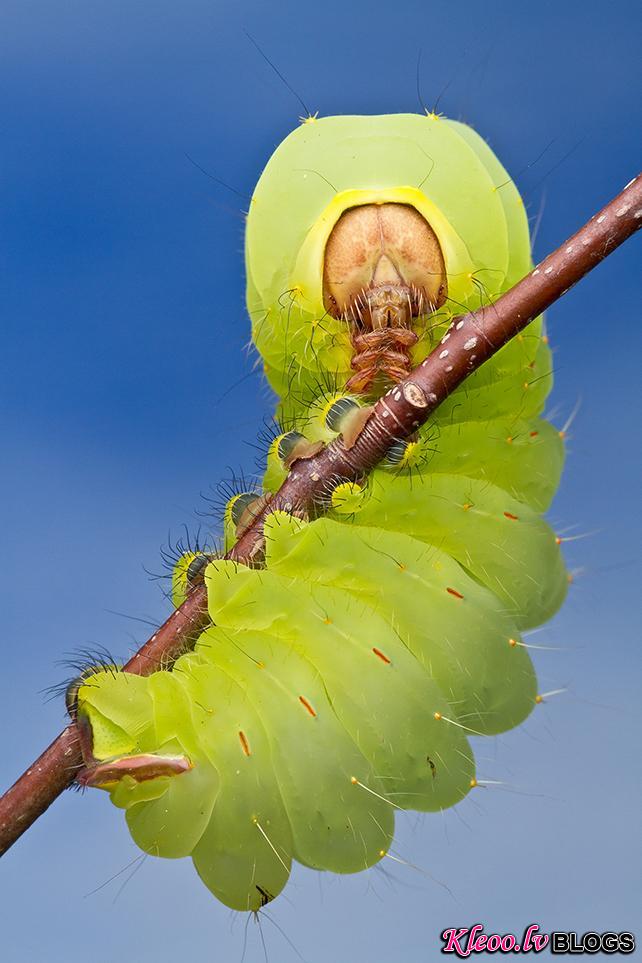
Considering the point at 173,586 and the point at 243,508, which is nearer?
the point at 243,508

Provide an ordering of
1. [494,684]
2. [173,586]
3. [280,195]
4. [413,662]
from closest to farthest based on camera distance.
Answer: [413,662]
[494,684]
[280,195]
[173,586]

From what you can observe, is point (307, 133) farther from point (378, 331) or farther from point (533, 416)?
point (533, 416)

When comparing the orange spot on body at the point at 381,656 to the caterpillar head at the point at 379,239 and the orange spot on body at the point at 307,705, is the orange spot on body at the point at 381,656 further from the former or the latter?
the caterpillar head at the point at 379,239

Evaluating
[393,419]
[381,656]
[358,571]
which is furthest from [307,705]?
[393,419]

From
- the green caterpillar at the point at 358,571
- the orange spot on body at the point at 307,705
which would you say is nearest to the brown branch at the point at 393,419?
the green caterpillar at the point at 358,571

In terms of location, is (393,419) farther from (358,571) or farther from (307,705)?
(307,705)

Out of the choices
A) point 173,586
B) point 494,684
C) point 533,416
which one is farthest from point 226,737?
point 533,416

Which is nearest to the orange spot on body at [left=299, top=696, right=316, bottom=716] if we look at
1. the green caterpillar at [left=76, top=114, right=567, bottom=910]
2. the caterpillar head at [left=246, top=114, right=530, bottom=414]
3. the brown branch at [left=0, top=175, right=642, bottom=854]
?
the green caterpillar at [left=76, top=114, right=567, bottom=910]

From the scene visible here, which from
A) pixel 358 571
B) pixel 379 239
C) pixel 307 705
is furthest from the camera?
pixel 379 239
